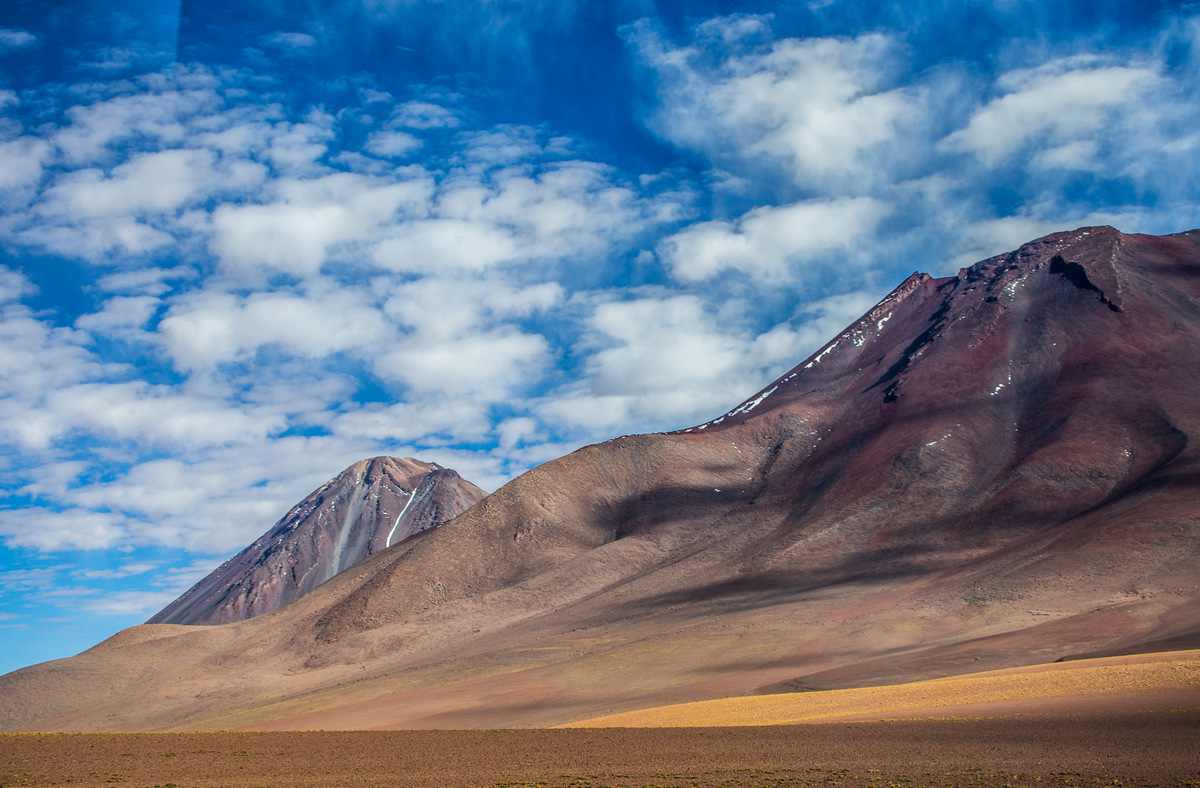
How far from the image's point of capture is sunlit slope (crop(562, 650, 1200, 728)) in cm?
3247

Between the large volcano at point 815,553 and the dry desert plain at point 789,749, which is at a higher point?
the large volcano at point 815,553

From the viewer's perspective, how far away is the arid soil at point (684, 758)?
2388cm

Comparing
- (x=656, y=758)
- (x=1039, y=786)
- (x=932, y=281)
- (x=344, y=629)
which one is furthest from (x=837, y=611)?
(x=932, y=281)

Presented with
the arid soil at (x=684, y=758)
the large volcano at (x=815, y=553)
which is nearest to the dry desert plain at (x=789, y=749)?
the arid soil at (x=684, y=758)

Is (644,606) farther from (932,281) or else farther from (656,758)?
(932,281)

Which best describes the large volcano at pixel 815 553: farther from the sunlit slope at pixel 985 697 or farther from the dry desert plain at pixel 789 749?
the dry desert plain at pixel 789 749

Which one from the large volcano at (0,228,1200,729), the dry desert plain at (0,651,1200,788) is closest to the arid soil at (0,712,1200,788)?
the dry desert plain at (0,651,1200,788)

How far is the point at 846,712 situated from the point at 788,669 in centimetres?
1928

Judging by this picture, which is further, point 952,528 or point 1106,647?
point 952,528

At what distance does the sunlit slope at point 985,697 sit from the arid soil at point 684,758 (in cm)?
271

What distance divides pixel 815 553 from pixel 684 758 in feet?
204

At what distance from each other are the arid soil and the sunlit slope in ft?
8.90

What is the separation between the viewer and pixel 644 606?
83.7 m

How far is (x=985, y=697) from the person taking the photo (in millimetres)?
35969
